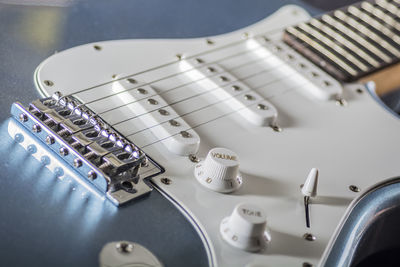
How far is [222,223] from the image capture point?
885 mm

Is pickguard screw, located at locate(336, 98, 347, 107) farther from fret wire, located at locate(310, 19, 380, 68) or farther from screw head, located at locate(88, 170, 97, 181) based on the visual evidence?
screw head, located at locate(88, 170, 97, 181)

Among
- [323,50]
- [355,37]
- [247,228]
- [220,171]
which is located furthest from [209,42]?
[247,228]

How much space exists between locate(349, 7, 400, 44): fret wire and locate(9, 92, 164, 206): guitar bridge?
780mm

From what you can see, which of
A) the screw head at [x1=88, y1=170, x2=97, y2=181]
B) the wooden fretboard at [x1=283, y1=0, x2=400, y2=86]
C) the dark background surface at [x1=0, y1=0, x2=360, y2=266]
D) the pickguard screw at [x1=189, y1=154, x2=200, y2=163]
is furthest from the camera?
the wooden fretboard at [x1=283, y1=0, x2=400, y2=86]

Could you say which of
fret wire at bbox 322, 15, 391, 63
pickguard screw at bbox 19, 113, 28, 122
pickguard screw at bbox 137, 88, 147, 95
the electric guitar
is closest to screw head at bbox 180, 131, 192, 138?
the electric guitar

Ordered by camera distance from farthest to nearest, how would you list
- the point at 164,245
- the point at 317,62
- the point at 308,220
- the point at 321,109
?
1. the point at 317,62
2. the point at 321,109
3. the point at 308,220
4. the point at 164,245

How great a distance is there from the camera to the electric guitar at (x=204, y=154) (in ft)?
2.77

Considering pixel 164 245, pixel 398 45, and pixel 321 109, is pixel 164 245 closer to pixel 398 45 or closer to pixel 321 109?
pixel 321 109

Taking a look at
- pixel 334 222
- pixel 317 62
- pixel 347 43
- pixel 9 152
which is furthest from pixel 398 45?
pixel 9 152

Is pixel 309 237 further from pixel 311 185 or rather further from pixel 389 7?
pixel 389 7

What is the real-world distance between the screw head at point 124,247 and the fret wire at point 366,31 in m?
0.87

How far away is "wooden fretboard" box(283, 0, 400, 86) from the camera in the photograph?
1.35m

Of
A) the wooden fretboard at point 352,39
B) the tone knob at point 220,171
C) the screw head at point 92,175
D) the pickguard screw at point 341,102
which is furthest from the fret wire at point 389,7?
the screw head at point 92,175

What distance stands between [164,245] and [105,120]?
0.27 metres
